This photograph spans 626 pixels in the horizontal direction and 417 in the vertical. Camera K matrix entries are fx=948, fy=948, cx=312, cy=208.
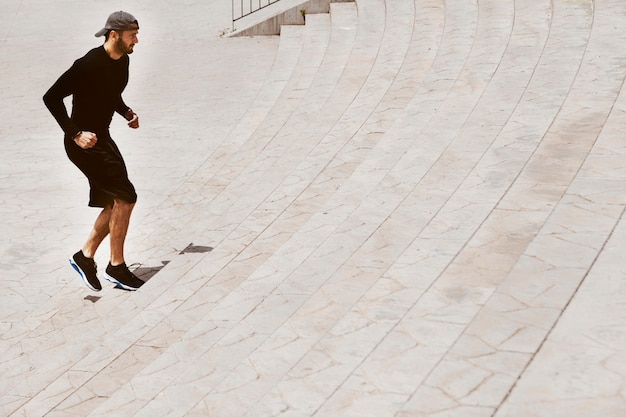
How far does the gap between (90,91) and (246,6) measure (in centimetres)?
1019

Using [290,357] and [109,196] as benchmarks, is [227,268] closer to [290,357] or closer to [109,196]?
[109,196]

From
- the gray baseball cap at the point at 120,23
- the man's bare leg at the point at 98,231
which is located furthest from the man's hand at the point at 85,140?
the gray baseball cap at the point at 120,23

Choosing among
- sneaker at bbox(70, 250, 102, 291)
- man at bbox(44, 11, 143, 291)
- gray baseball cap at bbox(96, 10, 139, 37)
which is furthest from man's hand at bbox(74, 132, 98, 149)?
sneaker at bbox(70, 250, 102, 291)

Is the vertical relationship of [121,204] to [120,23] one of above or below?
below

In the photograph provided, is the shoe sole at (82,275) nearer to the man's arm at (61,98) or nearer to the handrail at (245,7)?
the man's arm at (61,98)

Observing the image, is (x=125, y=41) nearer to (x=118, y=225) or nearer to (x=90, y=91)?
(x=90, y=91)

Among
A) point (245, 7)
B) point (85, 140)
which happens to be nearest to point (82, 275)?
point (85, 140)

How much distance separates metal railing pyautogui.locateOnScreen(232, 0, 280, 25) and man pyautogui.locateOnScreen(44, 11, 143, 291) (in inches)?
340

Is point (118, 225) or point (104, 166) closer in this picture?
point (104, 166)

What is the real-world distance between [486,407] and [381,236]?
100 inches

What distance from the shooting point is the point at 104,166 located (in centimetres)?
753

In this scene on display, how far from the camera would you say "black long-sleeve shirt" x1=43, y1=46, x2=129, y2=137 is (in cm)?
727

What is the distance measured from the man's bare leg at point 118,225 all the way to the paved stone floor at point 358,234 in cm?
35

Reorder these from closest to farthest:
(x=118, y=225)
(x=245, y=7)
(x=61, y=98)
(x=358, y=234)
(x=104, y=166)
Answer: (x=358, y=234)
(x=61, y=98)
(x=104, y=166)
(x=118, y=225)
(x=245, y=7)
